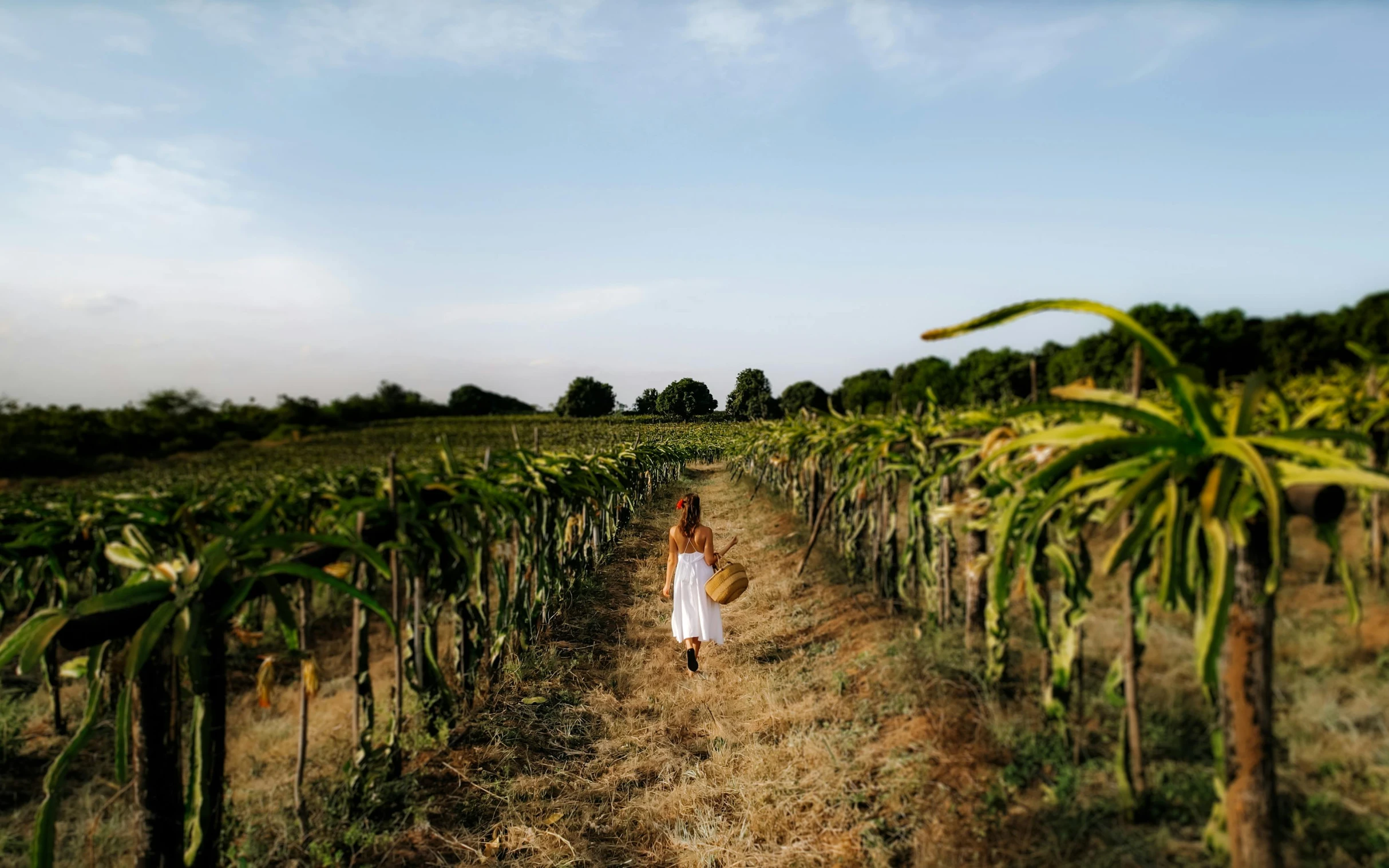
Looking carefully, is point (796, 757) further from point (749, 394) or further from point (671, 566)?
point (749, 394)

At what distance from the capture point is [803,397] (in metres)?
7.77

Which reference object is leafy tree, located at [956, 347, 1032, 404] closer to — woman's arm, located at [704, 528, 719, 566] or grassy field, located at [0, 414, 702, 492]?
woman's arm, located at [704, 528, 719, 566]

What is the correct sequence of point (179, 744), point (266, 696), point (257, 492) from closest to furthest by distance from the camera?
point (179, 744) → point (266, 696) → point (257, 492)

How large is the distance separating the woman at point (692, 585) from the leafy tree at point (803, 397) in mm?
3750

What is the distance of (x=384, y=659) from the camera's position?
14.7 feet

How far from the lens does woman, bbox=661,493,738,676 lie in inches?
151

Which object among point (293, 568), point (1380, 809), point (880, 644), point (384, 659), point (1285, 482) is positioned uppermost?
point (1285, 482)

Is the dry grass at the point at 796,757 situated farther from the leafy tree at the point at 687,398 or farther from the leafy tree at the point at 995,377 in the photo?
the leafy tree at the point at 687,398

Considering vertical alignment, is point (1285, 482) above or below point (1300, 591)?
above

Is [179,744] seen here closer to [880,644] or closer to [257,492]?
[257,492]

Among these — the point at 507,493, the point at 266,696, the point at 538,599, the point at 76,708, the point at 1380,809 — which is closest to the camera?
the point at 1380,809

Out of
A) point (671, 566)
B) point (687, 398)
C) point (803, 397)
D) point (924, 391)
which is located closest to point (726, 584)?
point (671, 566)

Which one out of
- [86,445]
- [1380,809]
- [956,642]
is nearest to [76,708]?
[86,445]

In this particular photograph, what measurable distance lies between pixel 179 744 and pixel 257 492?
35.5 inches
